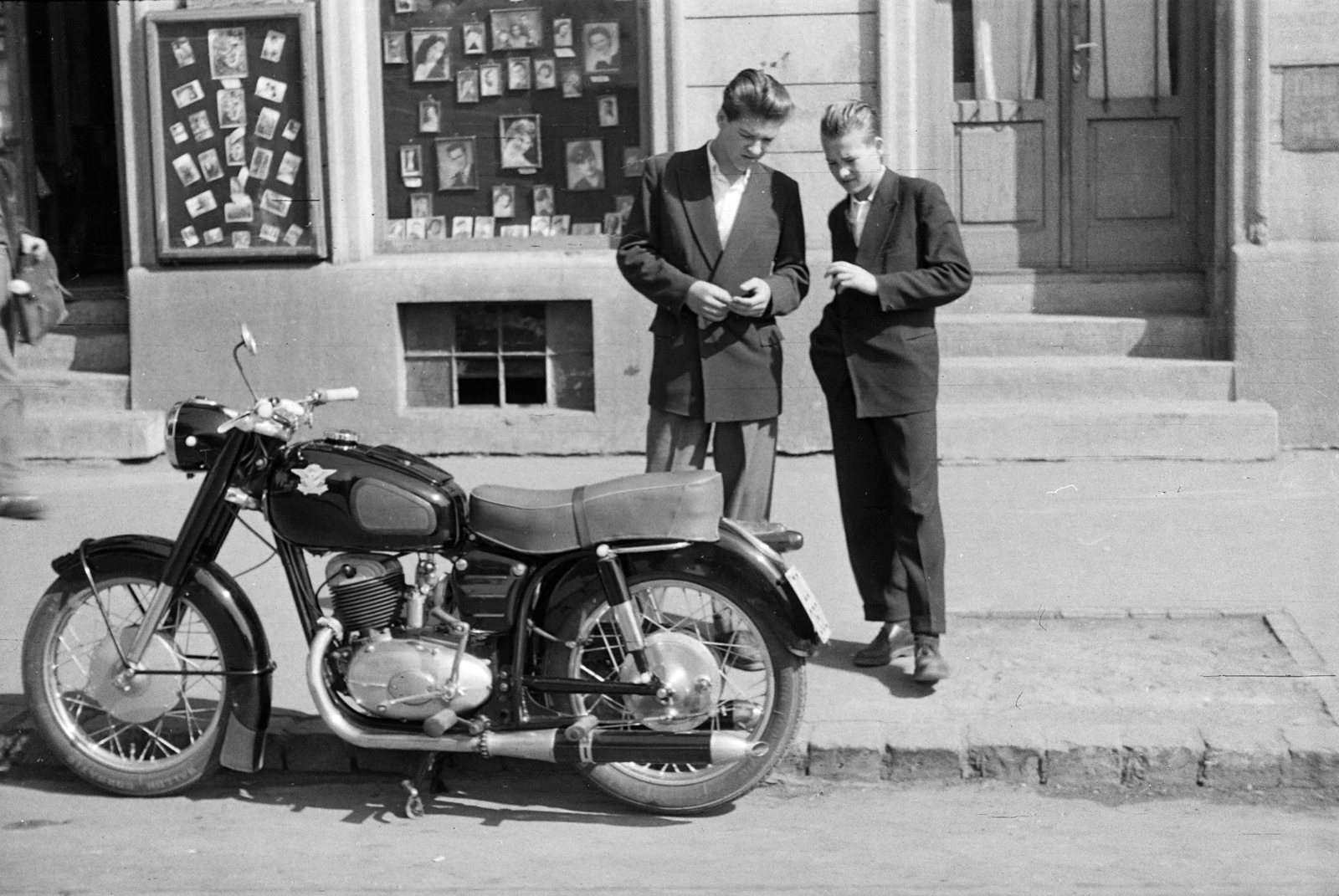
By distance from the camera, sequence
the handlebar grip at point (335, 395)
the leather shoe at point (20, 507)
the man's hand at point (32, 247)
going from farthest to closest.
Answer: the leather shoe at point (20, 507) < the man's hand at point (32, 247) < the handlebar grip at point (335, 395)

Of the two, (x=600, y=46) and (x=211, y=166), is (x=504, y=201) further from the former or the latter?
(x=211, y=166)

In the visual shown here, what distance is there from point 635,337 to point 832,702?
4201 millimetres

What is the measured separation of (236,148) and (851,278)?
17.1 ft

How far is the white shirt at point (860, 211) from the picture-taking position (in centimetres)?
561

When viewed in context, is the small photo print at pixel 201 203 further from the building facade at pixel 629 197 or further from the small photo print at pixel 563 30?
the small photo print at pixel 563 30

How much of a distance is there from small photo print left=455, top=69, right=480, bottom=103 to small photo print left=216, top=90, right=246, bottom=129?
3.79 ft

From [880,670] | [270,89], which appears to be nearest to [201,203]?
[270,89]

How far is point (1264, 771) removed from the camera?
16.4 feet

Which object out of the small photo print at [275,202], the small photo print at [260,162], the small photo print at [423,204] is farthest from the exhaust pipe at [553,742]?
the small photo print at [423,204]

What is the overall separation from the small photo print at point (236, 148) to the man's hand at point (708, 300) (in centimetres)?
464

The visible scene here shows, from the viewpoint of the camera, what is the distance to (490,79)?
32.2 feet

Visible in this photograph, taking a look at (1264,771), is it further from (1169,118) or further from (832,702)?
(1169,118)

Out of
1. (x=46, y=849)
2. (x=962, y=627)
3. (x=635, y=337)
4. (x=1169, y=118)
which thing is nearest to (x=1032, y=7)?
(x=1169, y=118)

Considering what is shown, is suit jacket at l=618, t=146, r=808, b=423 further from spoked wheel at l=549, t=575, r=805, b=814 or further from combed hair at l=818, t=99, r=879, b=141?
spoked wheel at l=549, t=575, r=805, b=814
